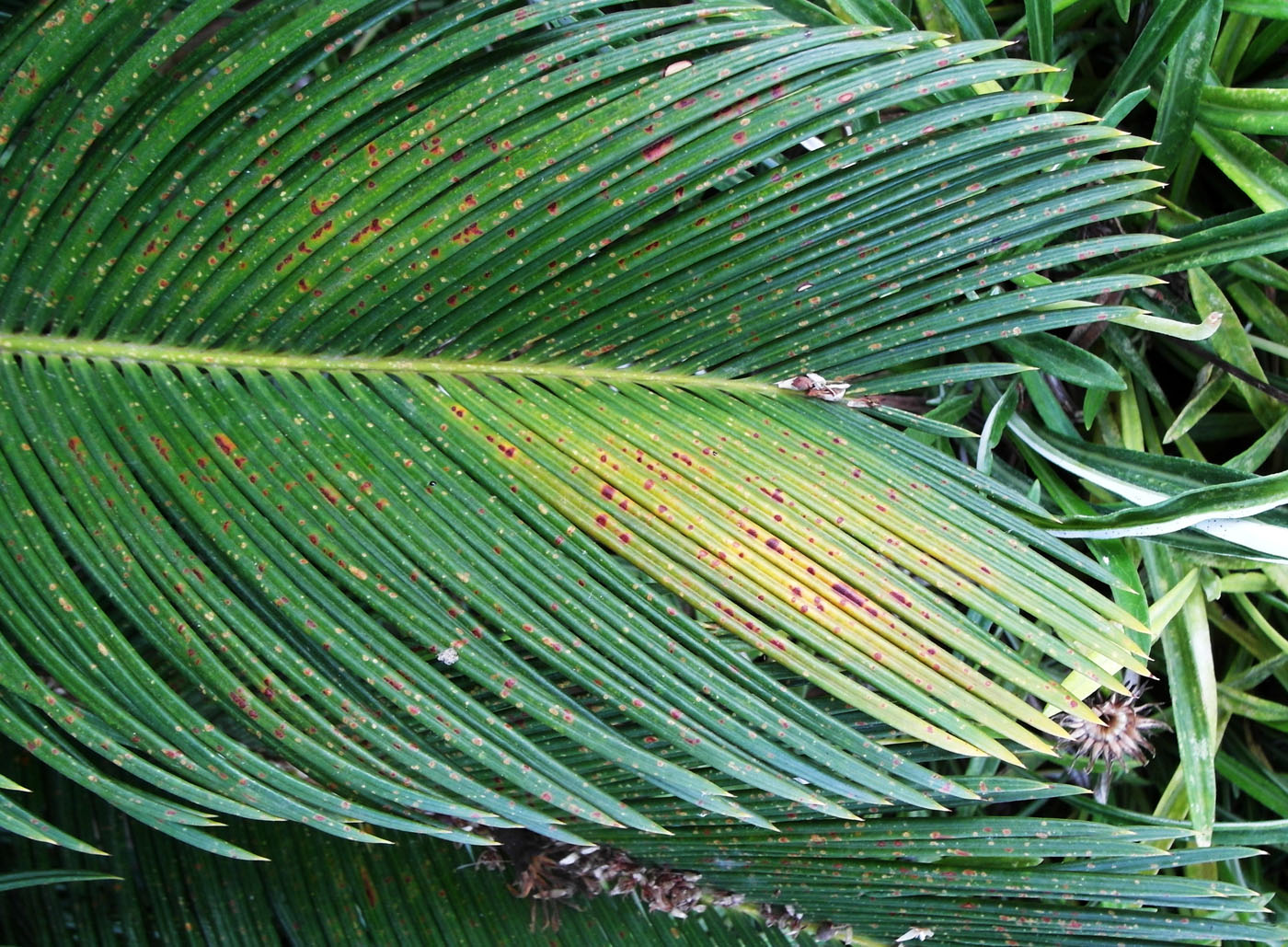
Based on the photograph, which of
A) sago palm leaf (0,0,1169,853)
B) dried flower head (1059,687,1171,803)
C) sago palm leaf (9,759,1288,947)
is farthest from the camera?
dried flower head (1059,687,1171,803)

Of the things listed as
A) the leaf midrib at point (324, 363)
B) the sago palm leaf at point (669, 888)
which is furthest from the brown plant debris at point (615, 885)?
the leaf midrib at point (324, 363)

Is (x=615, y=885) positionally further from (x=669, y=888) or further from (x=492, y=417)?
(x=492, y=417)

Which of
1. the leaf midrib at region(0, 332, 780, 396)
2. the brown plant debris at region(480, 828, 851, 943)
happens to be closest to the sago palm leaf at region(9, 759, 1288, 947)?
the brown plant debris at region(480, 828, 851, 943)

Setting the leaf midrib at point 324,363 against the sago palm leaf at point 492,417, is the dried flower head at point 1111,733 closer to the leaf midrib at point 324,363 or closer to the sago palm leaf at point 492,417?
the sago palm leaf at point 492,417

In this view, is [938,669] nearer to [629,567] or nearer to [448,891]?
[629,567]

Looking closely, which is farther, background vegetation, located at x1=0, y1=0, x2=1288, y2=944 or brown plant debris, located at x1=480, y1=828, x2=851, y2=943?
brown plant debris, located at x1=480, y1=828, x2=851, y2=943

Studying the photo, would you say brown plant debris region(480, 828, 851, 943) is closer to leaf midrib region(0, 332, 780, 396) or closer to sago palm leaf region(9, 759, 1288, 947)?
sago palm leaf region(9, 759, 1288, 947)

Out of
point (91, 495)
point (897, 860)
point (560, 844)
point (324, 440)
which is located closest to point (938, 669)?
point (897, 860)
